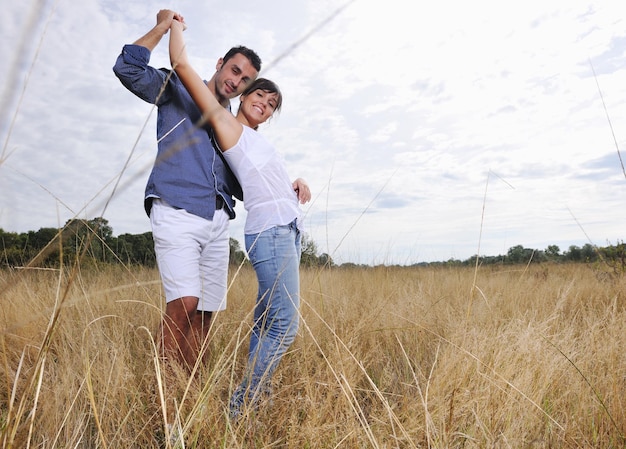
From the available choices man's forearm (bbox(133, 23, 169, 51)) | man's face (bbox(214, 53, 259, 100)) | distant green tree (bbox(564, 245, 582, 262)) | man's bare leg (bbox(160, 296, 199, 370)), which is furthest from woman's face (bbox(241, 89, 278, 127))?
distant green tree (bbox(564, 245, 582, 262))

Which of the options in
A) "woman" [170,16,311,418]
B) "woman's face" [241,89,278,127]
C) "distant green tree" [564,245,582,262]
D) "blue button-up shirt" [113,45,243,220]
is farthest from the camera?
"distant green tree" [564,245,582,262]

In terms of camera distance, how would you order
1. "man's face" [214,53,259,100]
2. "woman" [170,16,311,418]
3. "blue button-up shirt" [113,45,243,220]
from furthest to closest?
"man's face" [214,53,259,100] < "blue button-up shirt" [113,45,243,220] < "woman" [170,16,311,418]

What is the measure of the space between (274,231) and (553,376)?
1.67 metres

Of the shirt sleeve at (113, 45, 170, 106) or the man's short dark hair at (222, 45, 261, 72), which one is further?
the man's short dark hair at (222, 45, 261, 72)

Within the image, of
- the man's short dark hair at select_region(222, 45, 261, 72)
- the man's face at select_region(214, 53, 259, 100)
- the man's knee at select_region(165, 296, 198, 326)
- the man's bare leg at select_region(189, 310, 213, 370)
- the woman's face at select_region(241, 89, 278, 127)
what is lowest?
the man's bare leg at select_region(189, 310, 213, 370)

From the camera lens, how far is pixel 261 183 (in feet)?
6.75

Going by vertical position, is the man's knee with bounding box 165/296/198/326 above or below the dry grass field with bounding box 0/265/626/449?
above

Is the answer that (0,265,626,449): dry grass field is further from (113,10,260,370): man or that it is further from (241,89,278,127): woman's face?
(241,89,278,127): woman's face

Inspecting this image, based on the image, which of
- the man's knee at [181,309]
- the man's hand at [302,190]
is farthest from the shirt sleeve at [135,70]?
the man's knee at [181,309]

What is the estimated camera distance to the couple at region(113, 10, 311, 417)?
199 cm

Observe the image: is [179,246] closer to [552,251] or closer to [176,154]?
[176,154]

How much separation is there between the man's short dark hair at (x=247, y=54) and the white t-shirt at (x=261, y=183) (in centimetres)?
48

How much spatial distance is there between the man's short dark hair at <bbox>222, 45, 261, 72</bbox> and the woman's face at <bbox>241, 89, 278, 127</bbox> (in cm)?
24

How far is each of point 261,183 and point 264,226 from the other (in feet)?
0.67
